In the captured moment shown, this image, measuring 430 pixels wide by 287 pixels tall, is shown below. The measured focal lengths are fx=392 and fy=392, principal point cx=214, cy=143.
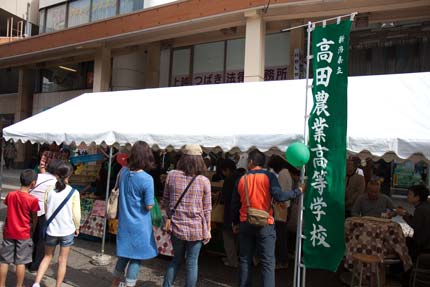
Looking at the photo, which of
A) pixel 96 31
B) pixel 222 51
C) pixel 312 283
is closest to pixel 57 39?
pixel 96 31

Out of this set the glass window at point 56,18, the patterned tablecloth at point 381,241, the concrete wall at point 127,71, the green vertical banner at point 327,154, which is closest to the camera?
the green vertical banner at point 327,154

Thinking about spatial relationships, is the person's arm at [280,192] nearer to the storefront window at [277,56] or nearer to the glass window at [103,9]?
the storefront window at [277,56]

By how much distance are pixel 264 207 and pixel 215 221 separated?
2323mm

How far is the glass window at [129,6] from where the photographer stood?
14.0 m

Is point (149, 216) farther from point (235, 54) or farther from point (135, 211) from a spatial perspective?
point (235, 54)

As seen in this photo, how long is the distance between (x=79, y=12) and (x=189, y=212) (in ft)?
49.0

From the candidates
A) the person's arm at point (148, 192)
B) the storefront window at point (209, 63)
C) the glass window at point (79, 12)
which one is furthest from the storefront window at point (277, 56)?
the person's arm at point (148, 192)

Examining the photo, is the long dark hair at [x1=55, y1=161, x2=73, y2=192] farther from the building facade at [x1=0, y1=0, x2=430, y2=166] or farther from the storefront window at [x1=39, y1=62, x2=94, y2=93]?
the storefront window at [x1=39, y1=62, x2=94, y2=93]

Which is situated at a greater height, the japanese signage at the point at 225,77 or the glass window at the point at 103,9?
the glass window at the point at 103,9

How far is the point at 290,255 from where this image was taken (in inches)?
257

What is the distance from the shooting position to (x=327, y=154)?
3.88 metres

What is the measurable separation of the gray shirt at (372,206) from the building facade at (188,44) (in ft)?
18.6

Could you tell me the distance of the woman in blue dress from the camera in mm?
3904

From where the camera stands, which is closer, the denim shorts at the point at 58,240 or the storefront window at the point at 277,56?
the denim shorts at the point at 58,240
